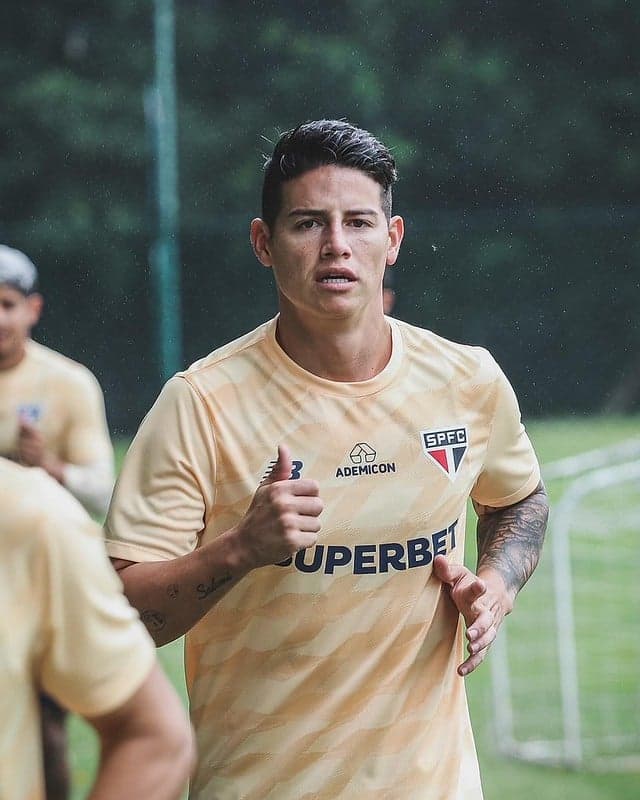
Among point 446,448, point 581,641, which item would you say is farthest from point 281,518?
point 581,641

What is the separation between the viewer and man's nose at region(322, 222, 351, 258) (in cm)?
243

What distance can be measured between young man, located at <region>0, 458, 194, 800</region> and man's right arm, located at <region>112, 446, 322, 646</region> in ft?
2.21

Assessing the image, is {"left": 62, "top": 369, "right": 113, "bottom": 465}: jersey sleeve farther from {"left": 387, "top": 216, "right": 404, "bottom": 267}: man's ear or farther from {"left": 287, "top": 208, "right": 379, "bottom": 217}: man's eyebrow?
{"left": 287, "top": 208, "right": 379, "bottom": 217}: man's eyebrow

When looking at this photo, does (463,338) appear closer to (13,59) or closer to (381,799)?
(13,59)

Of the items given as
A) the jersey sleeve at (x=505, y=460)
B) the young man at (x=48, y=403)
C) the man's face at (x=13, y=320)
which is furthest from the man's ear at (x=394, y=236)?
the man's face at (x=13, y=320)

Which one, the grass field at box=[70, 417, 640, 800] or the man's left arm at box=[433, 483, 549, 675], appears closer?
the man's left arm at box=[433, 483, 549, 675]

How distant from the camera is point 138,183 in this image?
422 inches

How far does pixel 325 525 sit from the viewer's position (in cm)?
240

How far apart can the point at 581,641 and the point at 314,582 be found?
6047 mm

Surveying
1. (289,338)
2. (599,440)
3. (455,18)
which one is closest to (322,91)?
(455,18)

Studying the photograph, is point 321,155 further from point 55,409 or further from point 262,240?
point 55,409

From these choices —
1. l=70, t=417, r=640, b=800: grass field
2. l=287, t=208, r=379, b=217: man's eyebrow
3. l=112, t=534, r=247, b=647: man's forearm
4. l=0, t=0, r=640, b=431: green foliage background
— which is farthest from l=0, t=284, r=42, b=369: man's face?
l=0, t=0, r=640, b=431: green foliage background

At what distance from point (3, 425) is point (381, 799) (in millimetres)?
3202

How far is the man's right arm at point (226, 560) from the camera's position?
83.1 inches
